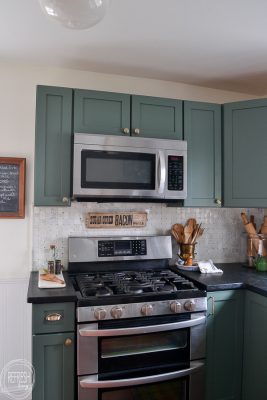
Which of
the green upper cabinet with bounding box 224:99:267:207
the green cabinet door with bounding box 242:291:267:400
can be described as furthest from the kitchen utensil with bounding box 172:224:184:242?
the green cabinet door with bounding box 242:291:267:400

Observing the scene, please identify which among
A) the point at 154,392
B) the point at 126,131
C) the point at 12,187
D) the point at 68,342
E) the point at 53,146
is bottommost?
the point at 154,392

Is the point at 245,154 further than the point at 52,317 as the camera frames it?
Yes

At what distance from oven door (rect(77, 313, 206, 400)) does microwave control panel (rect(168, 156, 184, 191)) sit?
31.8 inches

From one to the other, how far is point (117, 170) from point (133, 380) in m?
1.19

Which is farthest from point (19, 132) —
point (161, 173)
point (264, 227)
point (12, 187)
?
point (264, 227)

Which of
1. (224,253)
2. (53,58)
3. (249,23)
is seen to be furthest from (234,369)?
(53,58)

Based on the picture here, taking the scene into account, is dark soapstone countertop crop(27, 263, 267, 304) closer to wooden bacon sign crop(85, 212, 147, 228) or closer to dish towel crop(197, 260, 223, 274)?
dish towel crop(197, 260, 223, 274)

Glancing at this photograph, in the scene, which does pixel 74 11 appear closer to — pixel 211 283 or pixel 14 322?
pixel 211 283

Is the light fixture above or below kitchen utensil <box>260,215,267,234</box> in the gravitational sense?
above

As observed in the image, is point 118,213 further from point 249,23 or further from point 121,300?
point 249,23

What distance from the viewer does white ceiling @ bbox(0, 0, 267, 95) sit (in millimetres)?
1558

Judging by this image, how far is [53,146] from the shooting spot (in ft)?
6.40

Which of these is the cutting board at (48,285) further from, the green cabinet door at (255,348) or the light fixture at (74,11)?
the light fixture at (74,11)

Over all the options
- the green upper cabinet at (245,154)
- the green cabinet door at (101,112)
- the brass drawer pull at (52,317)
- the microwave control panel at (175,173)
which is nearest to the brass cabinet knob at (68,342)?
the brass drawer pull at (52,317)
